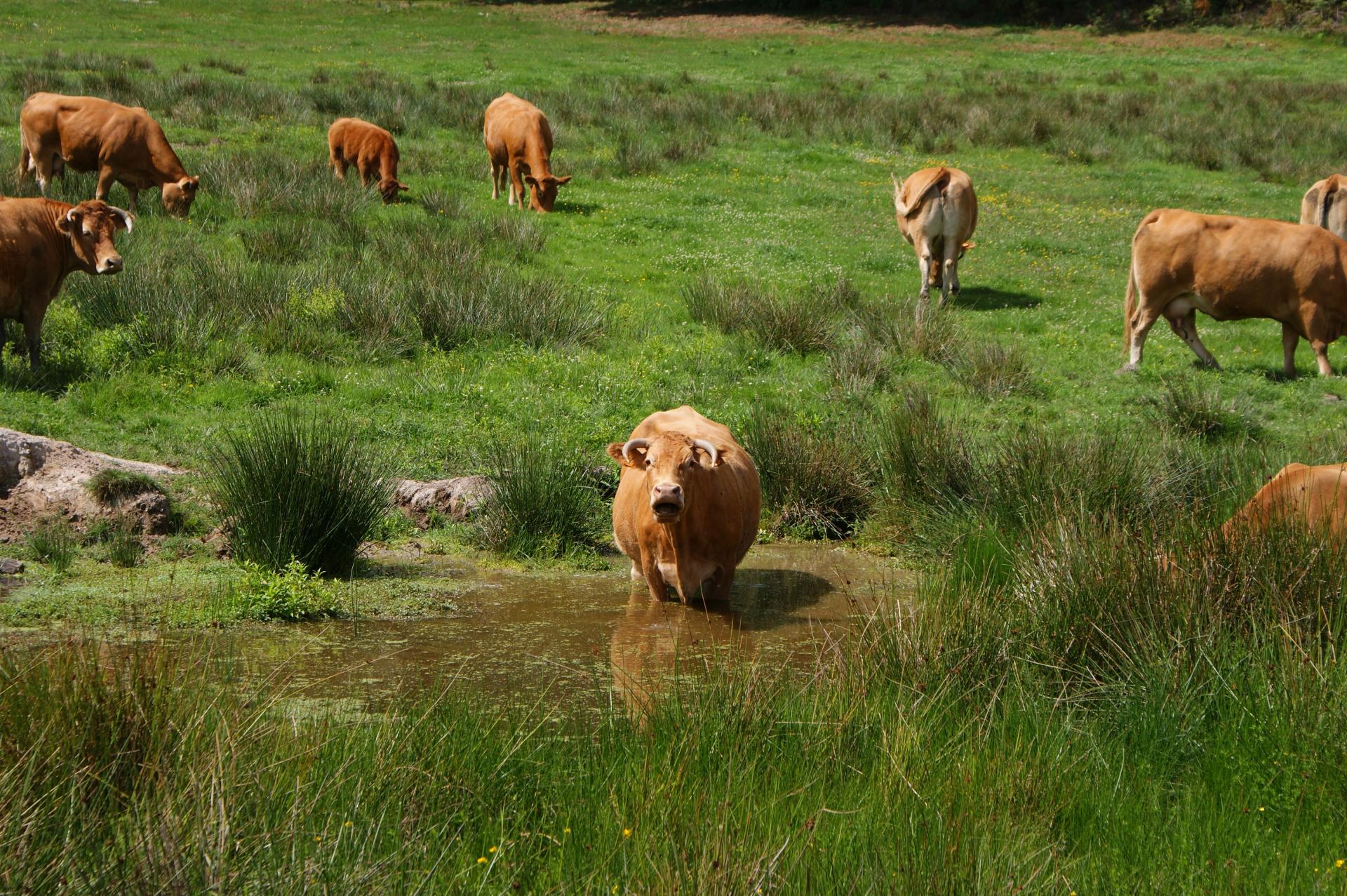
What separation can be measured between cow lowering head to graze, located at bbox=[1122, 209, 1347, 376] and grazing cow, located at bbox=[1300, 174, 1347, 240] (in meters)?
3.55

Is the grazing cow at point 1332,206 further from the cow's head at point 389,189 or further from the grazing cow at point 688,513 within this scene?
the cow's head at point 389,189

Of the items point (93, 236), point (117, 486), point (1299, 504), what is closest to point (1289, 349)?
point (1299, 504)

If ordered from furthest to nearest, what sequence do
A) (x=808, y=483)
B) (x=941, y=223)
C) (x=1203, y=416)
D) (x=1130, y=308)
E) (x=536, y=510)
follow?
(x=941, y=223)
(x=1130, y=308)
(x=1203, y=416)
(x=808, y=483)
(x=536, y=510)

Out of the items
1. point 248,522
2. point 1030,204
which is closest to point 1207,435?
point 248,522

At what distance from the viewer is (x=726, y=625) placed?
7.95m

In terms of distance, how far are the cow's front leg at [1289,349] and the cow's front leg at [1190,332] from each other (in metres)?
0.65

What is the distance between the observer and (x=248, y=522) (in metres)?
8.20

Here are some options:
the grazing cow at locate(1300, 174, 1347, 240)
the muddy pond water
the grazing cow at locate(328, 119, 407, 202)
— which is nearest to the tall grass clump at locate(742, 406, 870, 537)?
the muddy pond water

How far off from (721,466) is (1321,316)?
797 centimetres

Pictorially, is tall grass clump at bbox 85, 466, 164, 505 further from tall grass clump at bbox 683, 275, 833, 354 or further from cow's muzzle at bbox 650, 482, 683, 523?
tall grass clump at bbox 683, 275, 833, 354

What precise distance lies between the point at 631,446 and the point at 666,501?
75cm

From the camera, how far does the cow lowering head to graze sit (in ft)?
44.1

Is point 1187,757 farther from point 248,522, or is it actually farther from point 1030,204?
point 1030,204

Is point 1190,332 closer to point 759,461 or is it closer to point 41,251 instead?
point 759,461
